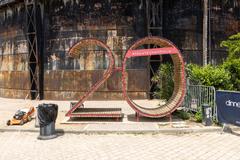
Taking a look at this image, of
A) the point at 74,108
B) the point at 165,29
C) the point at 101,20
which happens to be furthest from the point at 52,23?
the point at 74,108

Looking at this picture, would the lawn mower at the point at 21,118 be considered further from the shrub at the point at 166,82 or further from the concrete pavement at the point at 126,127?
the shrub at the point at 166,82

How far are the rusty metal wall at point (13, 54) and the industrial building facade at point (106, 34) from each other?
1.64ft

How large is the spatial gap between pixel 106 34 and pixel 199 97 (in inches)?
405

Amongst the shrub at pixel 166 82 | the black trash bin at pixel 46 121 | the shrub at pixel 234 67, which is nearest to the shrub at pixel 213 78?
the shrub at pixel 234 67

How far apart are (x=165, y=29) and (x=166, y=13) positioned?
118 centimetres

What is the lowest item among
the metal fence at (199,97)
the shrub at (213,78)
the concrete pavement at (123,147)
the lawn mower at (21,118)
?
the concrete pavement at (123,147)

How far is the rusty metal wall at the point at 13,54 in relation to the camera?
82.3 ft

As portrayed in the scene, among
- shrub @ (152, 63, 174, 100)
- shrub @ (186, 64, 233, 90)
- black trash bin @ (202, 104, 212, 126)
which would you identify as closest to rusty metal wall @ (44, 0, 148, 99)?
shrub @ (152, 63, 174, 100)

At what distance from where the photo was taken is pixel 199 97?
44.3ft

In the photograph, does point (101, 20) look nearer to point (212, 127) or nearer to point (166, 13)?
point (166, 13)

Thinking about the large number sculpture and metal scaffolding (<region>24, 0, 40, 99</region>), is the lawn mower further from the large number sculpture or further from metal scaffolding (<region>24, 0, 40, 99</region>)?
metal scaffolding (<region>24, 0, 40, 99</region>)

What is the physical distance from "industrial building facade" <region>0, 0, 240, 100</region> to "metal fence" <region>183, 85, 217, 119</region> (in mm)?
7166

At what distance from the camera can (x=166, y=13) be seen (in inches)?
875

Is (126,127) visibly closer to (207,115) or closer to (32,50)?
(207,115)
